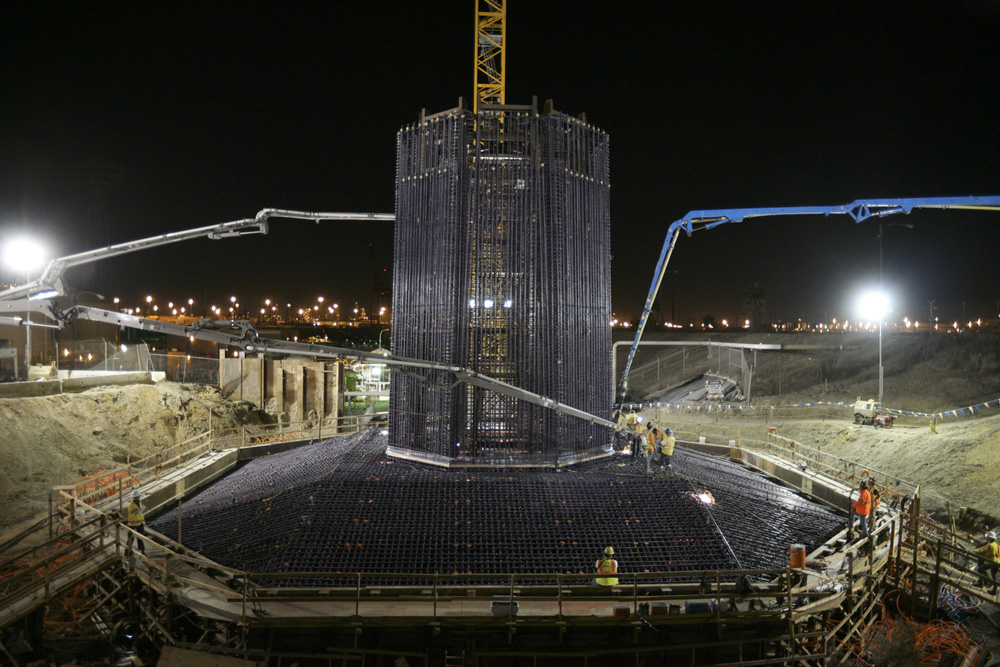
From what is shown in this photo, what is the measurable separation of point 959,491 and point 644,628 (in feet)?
63.2

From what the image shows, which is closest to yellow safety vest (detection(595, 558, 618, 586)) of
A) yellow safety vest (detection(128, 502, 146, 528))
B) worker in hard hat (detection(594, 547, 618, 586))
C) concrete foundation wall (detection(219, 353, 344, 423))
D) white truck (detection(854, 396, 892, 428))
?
worker in hard hat (detection(594, 547, 618, 586))

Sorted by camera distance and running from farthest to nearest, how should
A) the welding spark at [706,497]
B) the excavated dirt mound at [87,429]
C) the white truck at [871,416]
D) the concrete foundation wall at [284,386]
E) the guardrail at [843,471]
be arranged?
the concrete foundation wall at [284,386] → the white truck at [871,416] → the excavated dirt mound at [87,429] → the guardrail at [843,471] → the welding spark at [706,497]

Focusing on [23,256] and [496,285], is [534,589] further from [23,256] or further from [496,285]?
[23,256]

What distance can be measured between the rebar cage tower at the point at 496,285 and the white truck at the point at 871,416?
24703mm

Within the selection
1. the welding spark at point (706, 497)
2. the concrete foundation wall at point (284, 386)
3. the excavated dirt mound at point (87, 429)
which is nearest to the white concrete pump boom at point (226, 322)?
the welding spark at point (706, 497)

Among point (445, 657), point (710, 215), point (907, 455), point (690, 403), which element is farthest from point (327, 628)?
point (690, 403)

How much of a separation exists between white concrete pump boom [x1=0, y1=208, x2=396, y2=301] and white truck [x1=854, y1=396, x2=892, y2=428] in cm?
2933

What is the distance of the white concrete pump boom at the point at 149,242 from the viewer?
506 inches

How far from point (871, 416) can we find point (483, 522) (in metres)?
28.8

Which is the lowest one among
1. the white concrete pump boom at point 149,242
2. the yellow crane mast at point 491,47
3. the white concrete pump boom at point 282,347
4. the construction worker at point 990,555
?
the construction worker at point 990,555

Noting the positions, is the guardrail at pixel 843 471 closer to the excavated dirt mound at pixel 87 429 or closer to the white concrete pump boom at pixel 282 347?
the white concrete pump boom at pixel 282 347

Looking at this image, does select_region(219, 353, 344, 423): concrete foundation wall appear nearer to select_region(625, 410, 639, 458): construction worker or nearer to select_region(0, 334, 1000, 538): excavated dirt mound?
select_region(0, 334, 1000, 538): excavated dirt mound

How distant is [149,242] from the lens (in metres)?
14.4

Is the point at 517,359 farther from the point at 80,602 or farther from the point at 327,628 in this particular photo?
the point at 80,602
